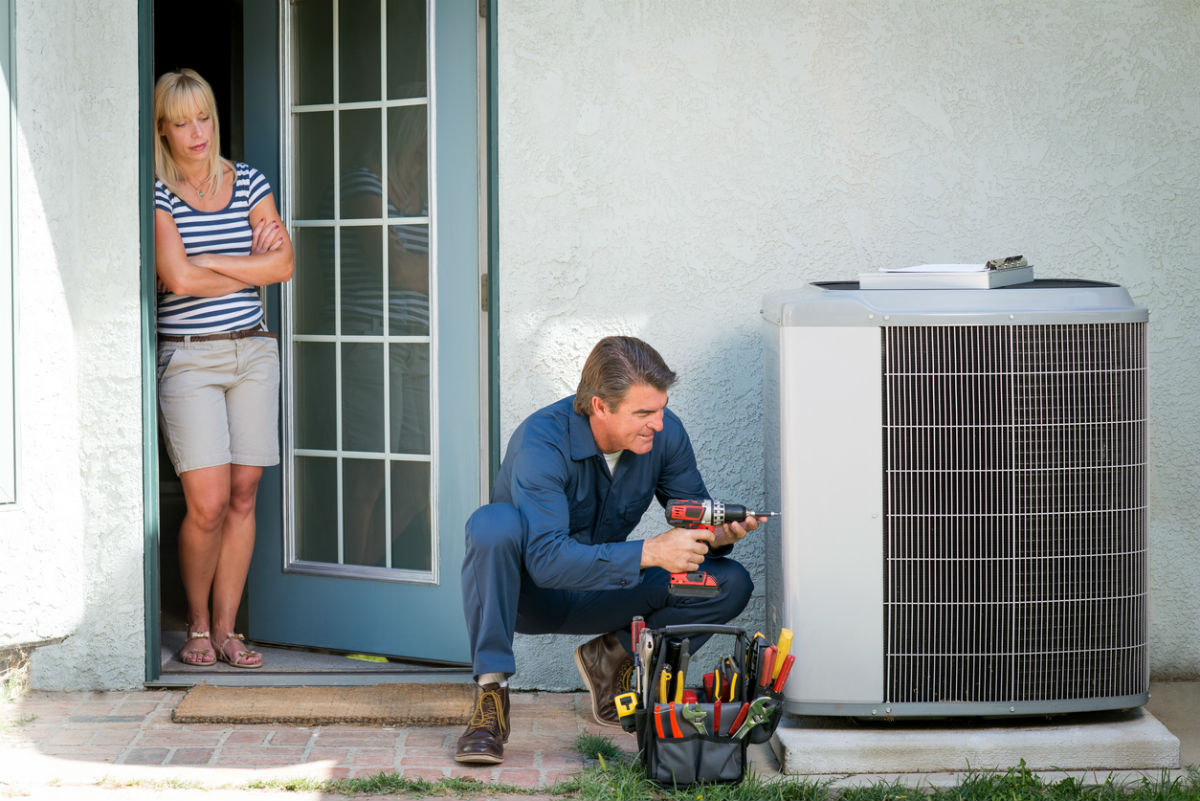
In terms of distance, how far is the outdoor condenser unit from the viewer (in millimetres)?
3295

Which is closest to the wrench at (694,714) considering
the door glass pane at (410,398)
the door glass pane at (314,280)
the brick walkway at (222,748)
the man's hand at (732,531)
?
the brick walkway at (222,748)

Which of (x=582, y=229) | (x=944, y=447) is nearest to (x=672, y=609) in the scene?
(x=944, y=447)

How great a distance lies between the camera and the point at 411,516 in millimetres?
4465

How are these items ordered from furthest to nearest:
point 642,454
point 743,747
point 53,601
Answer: point 53,601
point 642,454
point 743,747

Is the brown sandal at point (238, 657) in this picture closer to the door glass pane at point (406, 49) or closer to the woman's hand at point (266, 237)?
the woman's hand at point (266, 237)

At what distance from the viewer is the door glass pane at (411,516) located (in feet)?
14.6

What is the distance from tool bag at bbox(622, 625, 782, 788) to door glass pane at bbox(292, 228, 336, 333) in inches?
77.3

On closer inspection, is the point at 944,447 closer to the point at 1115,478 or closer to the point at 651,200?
the point at 1115,478

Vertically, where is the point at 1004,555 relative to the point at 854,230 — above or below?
below

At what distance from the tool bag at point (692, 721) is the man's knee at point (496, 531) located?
475 mm

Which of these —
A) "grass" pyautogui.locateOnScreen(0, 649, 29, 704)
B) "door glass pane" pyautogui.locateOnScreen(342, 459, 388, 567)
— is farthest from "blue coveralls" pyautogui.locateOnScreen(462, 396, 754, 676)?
"grass" pyautogui.locateOnScreen(0, 649, 29, 704)

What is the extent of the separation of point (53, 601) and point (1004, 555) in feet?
9.41

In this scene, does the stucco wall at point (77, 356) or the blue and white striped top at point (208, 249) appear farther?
the blue and white striped top at point (208, 249)

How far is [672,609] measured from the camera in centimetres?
370
